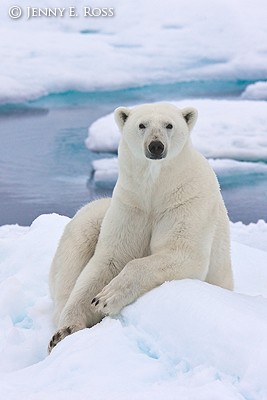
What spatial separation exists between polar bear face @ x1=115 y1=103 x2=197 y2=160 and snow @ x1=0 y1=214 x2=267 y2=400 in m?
0.55

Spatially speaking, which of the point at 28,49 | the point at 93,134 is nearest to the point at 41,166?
the point at 93,134

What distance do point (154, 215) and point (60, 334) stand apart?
0.64m

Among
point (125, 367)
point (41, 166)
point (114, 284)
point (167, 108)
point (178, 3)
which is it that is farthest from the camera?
point (178, 3)

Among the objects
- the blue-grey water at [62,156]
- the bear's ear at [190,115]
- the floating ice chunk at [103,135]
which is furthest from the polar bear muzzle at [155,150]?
the floating ice chunk at [103,135]

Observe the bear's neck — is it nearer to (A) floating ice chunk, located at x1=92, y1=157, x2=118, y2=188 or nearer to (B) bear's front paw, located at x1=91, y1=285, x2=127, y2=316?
(B) bear's front paw, located at x1=91, y1=285, x2=127, y2=316

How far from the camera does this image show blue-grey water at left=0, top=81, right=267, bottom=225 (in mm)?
6926

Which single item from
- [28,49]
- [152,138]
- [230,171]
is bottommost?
[230,171]

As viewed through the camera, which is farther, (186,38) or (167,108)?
(186,38)

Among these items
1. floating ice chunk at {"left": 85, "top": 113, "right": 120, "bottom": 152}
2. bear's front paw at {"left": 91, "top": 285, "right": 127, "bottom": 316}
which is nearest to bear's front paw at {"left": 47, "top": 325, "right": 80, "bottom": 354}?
bear's front paw at {"left": 91, "top": 285, "right": 127, "bottom": 316}

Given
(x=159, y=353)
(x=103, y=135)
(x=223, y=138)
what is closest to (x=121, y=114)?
(x=159, y=353)

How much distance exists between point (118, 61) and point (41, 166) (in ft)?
5.17

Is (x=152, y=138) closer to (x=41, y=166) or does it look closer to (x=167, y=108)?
(x=167, y=108)

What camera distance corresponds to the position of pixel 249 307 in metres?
2.49

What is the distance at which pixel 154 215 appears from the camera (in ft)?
9.67
